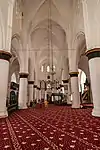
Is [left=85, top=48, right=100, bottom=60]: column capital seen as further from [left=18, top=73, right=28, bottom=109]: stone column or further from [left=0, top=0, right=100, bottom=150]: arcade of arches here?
[left=18, top=73, right=28, bottom=109]: stone column

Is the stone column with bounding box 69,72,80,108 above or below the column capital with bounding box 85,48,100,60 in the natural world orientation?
below

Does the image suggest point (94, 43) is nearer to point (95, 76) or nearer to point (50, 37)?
point (95, 76)

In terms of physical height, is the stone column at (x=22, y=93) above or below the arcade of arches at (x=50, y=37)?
below

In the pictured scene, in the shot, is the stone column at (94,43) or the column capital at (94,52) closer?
the stone column at (94,43)

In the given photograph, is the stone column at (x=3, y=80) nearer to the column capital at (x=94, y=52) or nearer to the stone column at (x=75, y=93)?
the column capital at (x=94, y=52)

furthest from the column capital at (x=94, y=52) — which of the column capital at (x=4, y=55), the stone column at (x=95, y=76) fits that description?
the column capital at (x=4, y=55)

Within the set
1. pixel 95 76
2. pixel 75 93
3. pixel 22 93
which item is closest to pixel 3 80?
pixel 95 76

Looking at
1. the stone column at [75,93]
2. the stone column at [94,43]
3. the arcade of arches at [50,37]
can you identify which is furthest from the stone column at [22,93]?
the stone column at [94,43]

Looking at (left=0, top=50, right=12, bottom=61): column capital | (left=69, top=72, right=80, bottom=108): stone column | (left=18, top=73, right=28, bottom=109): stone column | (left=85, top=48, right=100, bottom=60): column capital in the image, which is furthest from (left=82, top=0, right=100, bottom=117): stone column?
(left=18, top=73, right=28, bottom=109): stone column

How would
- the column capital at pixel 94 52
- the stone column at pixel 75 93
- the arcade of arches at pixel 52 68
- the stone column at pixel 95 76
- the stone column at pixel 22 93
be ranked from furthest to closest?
1. the stone column at pixel 22 93
2. the stone column at pixel 75 93
3. the column capital at pixel 94 52
4. the stone column at pixel 95 76
5. the arcade of arches at pixel 52 68

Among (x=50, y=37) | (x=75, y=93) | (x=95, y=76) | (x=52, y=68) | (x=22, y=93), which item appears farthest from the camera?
(x=50, y=37)

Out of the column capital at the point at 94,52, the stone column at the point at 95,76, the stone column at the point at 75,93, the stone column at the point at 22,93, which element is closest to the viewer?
the stone column at the point at 95,76

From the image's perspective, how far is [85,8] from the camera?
754 centimetres

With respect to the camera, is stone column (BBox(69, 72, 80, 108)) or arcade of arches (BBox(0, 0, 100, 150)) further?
stone column (BBox(69, 72, 80, 108))
